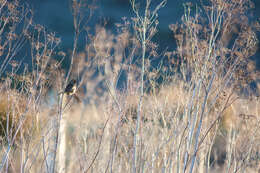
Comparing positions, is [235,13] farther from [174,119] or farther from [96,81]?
[96,81]

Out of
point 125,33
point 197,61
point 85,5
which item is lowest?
point 197,61

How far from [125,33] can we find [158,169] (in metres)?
2.23

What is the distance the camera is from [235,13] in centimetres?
406

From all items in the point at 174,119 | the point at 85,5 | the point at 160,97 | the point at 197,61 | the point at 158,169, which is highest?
the point at 85,5

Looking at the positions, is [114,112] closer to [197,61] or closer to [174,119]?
[174,119]

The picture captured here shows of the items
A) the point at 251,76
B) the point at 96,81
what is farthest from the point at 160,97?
the point at 96,81

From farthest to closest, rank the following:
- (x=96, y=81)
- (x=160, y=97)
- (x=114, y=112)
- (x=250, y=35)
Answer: (x=96, y=81) → (x=160, y=97) → (x=114, y=112) → (x=250, y=35)

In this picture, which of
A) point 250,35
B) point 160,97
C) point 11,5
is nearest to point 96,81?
point 160,97

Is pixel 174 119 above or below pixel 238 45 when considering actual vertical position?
below

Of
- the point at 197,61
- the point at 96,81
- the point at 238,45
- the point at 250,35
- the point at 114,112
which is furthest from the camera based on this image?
the point at 96,81

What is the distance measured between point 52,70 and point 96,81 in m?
12.5

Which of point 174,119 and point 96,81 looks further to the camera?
point 96,81

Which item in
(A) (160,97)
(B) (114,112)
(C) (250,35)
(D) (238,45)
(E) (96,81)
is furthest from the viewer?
(E) (96,81)

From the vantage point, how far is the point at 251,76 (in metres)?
4.23
